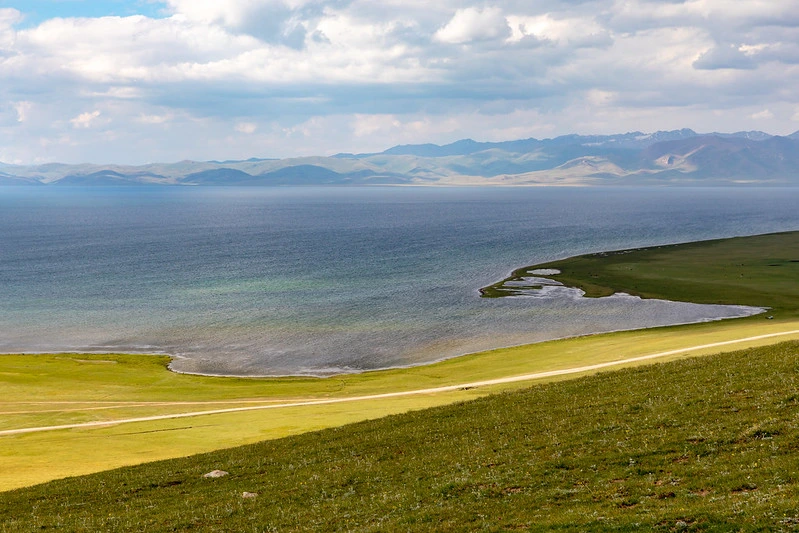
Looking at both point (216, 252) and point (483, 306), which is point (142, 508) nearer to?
point (483, 306)

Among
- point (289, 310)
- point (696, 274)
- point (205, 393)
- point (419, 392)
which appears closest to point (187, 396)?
point (205, 393)

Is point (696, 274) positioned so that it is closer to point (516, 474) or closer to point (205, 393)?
point (205, 393)

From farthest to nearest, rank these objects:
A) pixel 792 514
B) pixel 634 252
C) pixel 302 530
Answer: pixel 634 252, pixel 302 530, pixel 792 514

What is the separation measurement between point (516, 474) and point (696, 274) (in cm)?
11942

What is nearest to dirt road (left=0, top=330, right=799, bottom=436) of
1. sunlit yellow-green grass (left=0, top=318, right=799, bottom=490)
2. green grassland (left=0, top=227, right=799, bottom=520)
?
green grassland (left=0, top=227, right=799, bottom=520)

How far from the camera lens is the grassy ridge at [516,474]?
20250mm

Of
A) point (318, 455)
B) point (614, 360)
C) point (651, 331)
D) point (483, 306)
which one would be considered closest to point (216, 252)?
point (483, 306)

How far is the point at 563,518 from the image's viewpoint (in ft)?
64.4

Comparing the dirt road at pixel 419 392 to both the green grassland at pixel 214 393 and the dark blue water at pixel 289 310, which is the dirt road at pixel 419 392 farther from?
the dark blue water at pixel 289 310

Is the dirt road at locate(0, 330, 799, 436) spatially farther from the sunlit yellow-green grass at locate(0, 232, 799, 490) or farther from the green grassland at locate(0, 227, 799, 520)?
the green grassland at locate(0, 227, 799, 520)

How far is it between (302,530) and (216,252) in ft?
545

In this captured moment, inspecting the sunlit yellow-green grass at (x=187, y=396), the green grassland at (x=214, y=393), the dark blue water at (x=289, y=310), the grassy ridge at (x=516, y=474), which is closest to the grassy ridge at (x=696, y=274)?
the green grassland at (x=214, y=393)

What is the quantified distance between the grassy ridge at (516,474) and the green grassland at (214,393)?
66.2 inches

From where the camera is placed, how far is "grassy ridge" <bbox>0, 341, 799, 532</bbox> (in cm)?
2025
